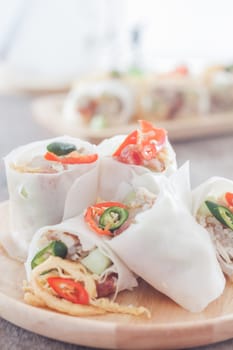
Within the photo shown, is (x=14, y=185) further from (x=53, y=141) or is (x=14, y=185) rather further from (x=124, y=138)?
(x=124, y=138)

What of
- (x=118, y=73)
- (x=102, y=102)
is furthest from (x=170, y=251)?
(x=118, y=73)

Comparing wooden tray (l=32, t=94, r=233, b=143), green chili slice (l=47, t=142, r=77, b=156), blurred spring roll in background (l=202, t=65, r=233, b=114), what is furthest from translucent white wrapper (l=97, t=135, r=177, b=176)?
blurred spring roll in background (l=202, t=65, r=233, b=114)

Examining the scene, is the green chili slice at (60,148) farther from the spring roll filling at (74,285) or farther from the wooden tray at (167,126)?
the wooden tray at (167,126)

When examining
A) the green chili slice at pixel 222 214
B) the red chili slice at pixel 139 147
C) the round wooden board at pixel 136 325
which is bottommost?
the round wooden board at pixel 136 325

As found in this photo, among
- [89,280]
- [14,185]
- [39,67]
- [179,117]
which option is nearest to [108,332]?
[89,280]

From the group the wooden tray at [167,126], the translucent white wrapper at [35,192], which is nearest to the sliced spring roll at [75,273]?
the translucent white wrapper at [35,192]

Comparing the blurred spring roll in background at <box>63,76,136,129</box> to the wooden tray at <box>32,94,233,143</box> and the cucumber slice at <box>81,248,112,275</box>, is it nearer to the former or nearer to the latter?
the wooden tray at <box>32,94,233,143</box>
